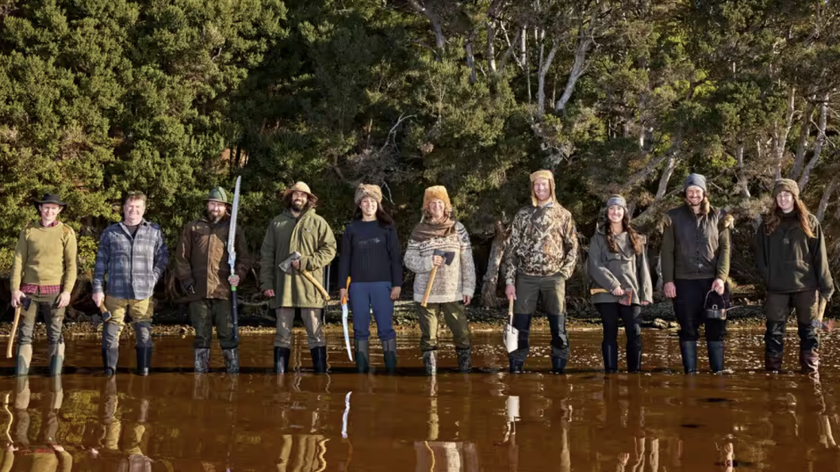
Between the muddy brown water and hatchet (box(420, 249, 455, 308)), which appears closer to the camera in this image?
the muddy brown water

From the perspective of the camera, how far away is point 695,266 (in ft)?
25.7

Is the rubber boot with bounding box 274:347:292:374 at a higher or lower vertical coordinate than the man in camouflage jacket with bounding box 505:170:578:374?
lower

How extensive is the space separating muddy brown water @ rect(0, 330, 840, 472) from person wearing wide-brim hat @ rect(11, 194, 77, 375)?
282mm

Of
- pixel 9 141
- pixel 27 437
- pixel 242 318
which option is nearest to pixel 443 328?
pixel 242 318

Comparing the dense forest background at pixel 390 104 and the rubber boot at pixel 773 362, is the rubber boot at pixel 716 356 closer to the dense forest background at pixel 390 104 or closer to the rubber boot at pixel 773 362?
the rubber boot at pixel 773 362

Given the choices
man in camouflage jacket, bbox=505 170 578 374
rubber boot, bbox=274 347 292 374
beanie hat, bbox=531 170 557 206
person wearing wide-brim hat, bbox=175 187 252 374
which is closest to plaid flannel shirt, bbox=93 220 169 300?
person wearing wide-brim hat, bbox=175 187 252 374

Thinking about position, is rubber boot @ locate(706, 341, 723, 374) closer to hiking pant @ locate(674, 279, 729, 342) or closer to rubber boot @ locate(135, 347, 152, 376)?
hiking pant @ locate(674, 279, 729, 342)

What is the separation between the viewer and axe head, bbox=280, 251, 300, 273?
7.94 m

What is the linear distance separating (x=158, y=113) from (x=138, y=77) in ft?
2.64

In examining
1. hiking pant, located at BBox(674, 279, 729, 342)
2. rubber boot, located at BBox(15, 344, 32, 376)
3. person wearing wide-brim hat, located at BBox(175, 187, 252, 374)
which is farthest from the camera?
person wearing wide-brim hat, located at BBox(175, 187, 252, 374)

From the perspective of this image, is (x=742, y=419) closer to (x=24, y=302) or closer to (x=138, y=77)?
(x=24, y=302)

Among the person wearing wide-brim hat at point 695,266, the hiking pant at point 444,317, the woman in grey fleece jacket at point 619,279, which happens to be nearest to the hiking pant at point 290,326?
the hiking pant at point 444,317

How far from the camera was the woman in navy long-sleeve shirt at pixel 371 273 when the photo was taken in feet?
26.1

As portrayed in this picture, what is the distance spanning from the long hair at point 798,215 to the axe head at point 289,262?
168 inches
